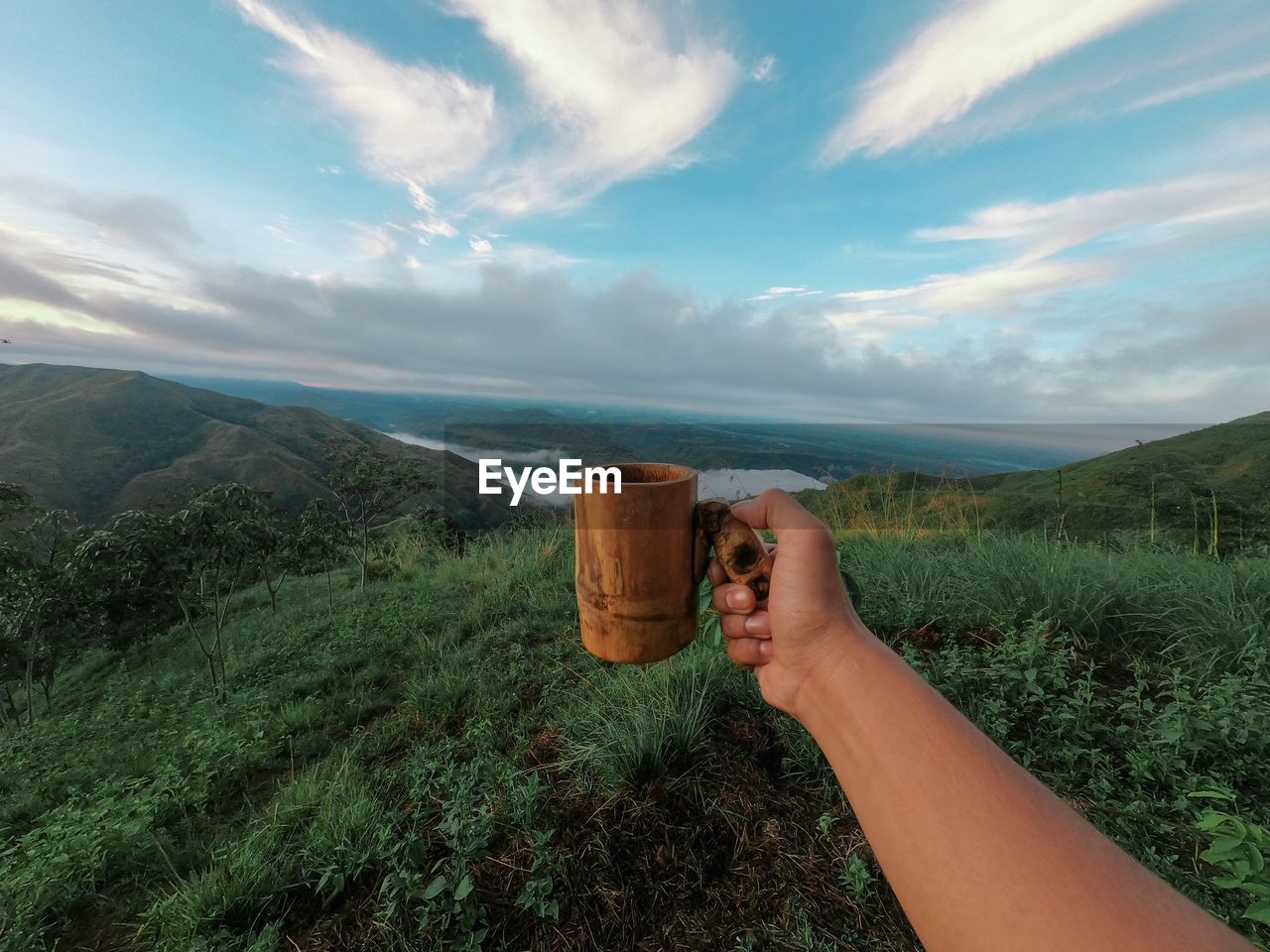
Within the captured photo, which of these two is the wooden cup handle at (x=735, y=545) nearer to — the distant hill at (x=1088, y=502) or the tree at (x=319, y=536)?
the distant hill at (x=1088, y=502)

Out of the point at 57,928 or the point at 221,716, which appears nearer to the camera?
the point at 57,928

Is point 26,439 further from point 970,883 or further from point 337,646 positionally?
point 970,883

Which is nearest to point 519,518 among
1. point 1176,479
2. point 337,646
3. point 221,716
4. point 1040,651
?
point 337,646

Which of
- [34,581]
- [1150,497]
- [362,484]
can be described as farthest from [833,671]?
[362,484]

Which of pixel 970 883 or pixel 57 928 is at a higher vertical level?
pixel 970 883

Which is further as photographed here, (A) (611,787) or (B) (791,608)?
(A) (611,787)

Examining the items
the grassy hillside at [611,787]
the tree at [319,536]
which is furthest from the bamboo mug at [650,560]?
the tree at [319,536]

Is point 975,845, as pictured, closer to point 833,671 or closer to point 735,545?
point 833,671
